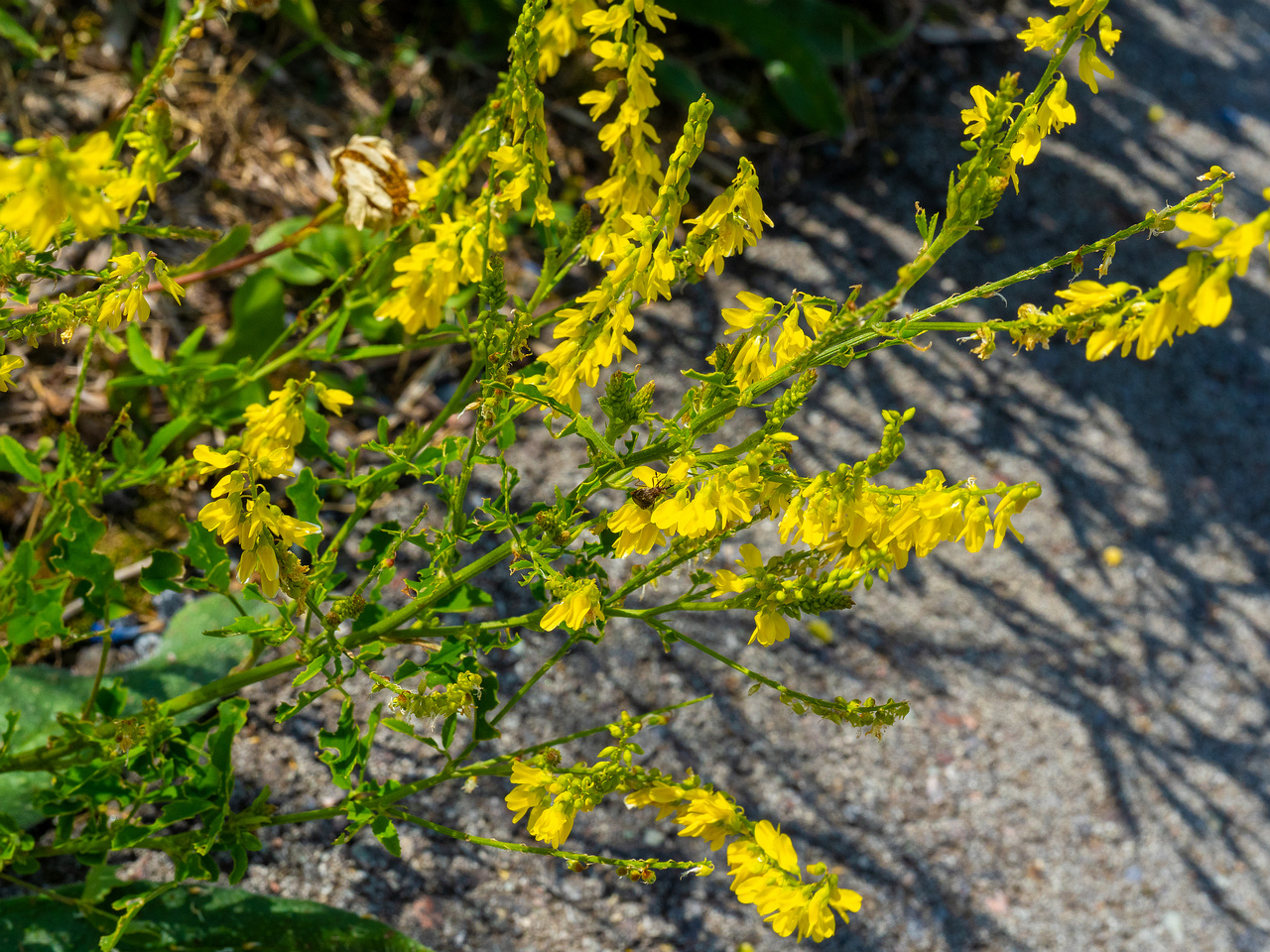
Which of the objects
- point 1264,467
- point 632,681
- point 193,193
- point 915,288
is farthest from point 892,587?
point 193,193

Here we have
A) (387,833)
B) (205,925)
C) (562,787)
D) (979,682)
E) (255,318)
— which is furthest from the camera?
(979,682)

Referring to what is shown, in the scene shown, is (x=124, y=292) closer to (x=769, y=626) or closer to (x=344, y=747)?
(x=344, y=747)

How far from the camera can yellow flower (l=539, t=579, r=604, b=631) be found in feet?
3.92

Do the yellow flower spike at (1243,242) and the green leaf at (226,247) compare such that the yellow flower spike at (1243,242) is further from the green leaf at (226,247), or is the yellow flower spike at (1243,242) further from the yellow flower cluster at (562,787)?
the green leaf at (226,247)

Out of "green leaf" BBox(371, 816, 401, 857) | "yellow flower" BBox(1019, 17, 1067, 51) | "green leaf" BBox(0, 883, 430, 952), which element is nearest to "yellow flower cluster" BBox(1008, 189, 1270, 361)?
"yellow flower" BBox(1019, 17, 1067, 51)

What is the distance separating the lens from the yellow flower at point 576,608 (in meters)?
1.20

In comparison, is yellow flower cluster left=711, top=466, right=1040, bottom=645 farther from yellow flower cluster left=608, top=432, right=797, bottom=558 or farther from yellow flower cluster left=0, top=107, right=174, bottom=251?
yellow flower cluster left=0, top=107, right=174, bottom=251

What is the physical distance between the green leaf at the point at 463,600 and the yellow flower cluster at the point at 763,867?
0.35 metres

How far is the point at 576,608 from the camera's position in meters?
1.20

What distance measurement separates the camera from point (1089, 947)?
2.52 metres

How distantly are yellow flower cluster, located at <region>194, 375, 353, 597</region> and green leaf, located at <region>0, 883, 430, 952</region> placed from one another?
2.75 feet

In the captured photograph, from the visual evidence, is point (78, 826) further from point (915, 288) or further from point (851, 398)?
point (915, 288)

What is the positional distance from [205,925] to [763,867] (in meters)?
1.07

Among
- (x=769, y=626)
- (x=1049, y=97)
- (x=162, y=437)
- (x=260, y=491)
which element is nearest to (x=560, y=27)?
(x=1049, y=97)
